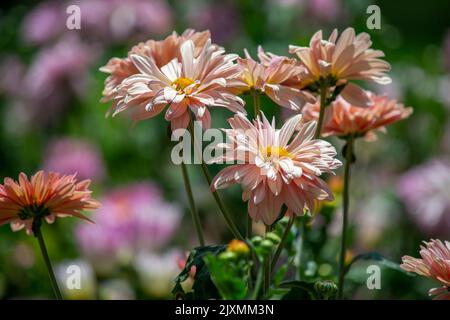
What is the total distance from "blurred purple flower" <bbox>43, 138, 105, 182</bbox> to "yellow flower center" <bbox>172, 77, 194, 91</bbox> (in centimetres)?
100

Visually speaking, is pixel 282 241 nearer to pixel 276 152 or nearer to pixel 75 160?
pixel 276 152

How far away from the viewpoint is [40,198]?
0.68 metres

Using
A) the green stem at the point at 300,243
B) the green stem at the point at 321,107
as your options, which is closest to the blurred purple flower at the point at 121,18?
the green stem at the point at 300,243

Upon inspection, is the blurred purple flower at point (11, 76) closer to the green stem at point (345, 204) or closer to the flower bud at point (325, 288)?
the green stem at point (345, 204)

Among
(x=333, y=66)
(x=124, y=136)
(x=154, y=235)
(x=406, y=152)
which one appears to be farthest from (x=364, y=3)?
(x=333, y=66)

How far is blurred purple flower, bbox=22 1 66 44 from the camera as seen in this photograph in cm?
201

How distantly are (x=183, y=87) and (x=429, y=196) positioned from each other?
1047 millimetres

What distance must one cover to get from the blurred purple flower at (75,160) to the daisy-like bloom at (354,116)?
927 mm

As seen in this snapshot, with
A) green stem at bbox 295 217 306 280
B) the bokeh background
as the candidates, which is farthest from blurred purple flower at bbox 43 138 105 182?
green stem at bbox 295 217 306 280

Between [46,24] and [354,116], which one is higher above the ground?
[46,24]

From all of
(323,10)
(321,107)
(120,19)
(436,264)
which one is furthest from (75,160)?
(436,264)

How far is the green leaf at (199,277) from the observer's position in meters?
0.64

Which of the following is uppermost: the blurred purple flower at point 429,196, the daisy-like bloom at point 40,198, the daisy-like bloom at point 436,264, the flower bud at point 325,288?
the daisy-like bloom at point 40,198

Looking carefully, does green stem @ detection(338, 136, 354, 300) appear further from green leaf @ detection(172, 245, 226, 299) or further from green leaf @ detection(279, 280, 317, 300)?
green leaf @ detection(172, 245, 226, 299)
